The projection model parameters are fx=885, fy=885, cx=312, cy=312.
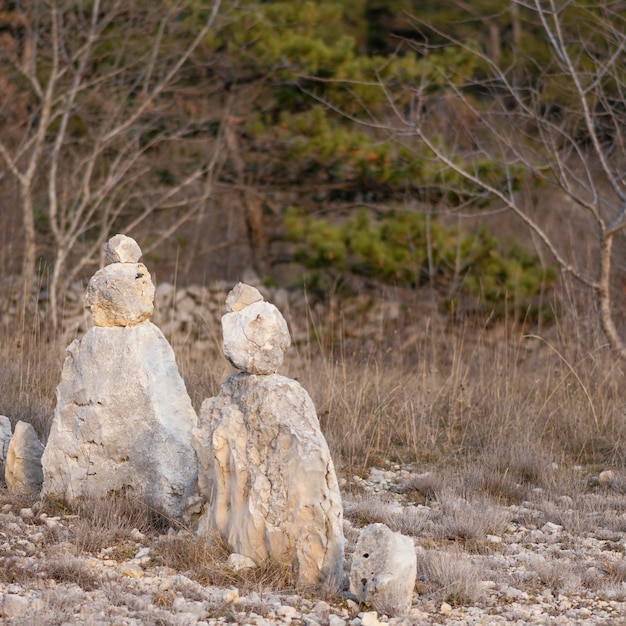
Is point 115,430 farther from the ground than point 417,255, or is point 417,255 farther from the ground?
point 417,255

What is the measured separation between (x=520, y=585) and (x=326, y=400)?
2462mm

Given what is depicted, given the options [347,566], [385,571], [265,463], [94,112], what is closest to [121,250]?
[265,463]

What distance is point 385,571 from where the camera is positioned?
9.13 ft

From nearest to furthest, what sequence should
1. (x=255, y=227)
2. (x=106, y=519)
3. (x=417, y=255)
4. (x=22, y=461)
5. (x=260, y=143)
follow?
(x=106, y=519)
(x=22, y=461)
(x=417, y=255)
(x=260, y=143)
(x=255, y=227)

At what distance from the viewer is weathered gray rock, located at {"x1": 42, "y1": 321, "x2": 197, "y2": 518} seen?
3654mm

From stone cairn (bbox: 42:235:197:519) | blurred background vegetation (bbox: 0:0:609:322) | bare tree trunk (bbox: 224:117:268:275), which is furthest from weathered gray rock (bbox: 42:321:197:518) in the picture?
bare tree trunk (bbox: 224:117:268:275)

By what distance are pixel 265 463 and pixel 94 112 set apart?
8.79m

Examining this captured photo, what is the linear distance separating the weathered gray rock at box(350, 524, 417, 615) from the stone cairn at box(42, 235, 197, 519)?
106 centimetres

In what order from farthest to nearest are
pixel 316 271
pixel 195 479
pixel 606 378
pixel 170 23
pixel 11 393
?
pixel 316 271 < pixel 170 23 < pixel 606 378 < pixel 11 393 < pixel 195 479

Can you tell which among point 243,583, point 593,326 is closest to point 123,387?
point 243,583

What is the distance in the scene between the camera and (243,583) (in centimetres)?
295

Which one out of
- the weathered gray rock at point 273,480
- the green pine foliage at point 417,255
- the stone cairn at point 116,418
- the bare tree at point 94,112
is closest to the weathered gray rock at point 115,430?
the stone cairn at point 116,418

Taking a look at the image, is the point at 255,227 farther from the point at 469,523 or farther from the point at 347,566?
the point at 347,566

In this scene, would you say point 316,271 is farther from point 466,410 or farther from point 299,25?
point 466,410
